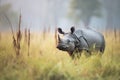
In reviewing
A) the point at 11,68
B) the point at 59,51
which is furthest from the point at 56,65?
the point at 11,68

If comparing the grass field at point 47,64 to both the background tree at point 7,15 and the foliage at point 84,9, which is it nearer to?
the background tree at point 7,15

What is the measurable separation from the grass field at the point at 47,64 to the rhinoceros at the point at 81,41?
6 centimetres

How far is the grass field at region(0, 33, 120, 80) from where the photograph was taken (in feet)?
8.43

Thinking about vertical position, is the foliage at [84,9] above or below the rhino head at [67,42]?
above

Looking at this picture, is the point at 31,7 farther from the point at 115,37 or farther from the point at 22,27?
the point at 115,37

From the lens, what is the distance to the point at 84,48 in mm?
2672

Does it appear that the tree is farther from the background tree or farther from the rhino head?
the background tree

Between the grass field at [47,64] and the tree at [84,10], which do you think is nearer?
the grass field at [47,64]

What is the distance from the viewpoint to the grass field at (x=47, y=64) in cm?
257

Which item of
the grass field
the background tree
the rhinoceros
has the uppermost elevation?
the background tree

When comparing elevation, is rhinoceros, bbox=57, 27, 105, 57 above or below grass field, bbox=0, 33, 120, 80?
above

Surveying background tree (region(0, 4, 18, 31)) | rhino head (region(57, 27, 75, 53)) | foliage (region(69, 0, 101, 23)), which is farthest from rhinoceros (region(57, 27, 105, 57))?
background tree (region(0, 4, 18, 31))

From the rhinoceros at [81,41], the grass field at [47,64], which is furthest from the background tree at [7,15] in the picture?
the rhinoceros at [81,41]

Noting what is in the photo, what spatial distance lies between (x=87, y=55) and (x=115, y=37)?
36cm
